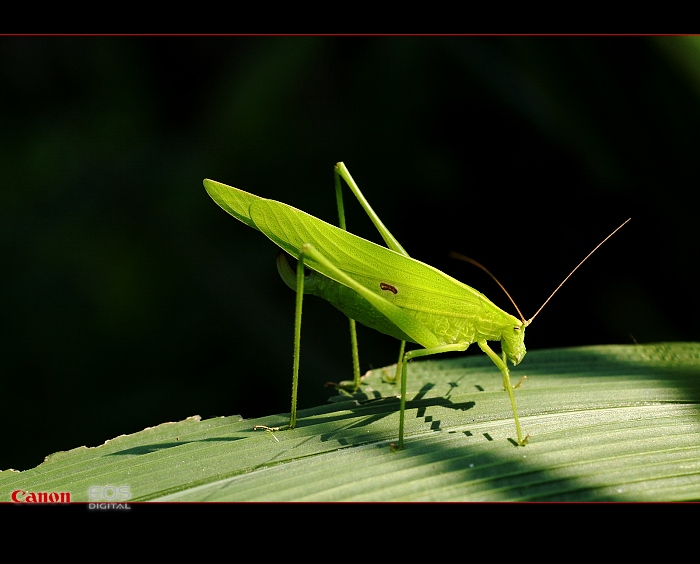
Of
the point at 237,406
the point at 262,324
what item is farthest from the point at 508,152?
the point at 237,406

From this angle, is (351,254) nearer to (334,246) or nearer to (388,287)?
(334,246)

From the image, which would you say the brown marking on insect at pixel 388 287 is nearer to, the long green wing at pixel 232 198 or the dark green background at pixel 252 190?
the long green wing at pixel 232 198

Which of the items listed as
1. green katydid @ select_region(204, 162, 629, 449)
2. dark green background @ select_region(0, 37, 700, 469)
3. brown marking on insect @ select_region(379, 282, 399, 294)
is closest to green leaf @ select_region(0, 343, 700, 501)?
green katydid @ select_region(204, 162, 629, 449)

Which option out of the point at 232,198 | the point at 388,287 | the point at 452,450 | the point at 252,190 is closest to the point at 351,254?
the point at 388,287

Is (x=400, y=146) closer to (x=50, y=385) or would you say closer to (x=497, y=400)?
(x=497, y=400)

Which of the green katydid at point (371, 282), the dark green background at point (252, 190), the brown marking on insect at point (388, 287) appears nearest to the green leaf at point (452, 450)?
the green katydid at point (371, 282)

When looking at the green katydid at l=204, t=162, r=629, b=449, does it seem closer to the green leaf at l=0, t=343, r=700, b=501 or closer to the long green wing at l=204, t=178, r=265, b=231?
the long green wing at l=204, t=178, r=265, b=231
